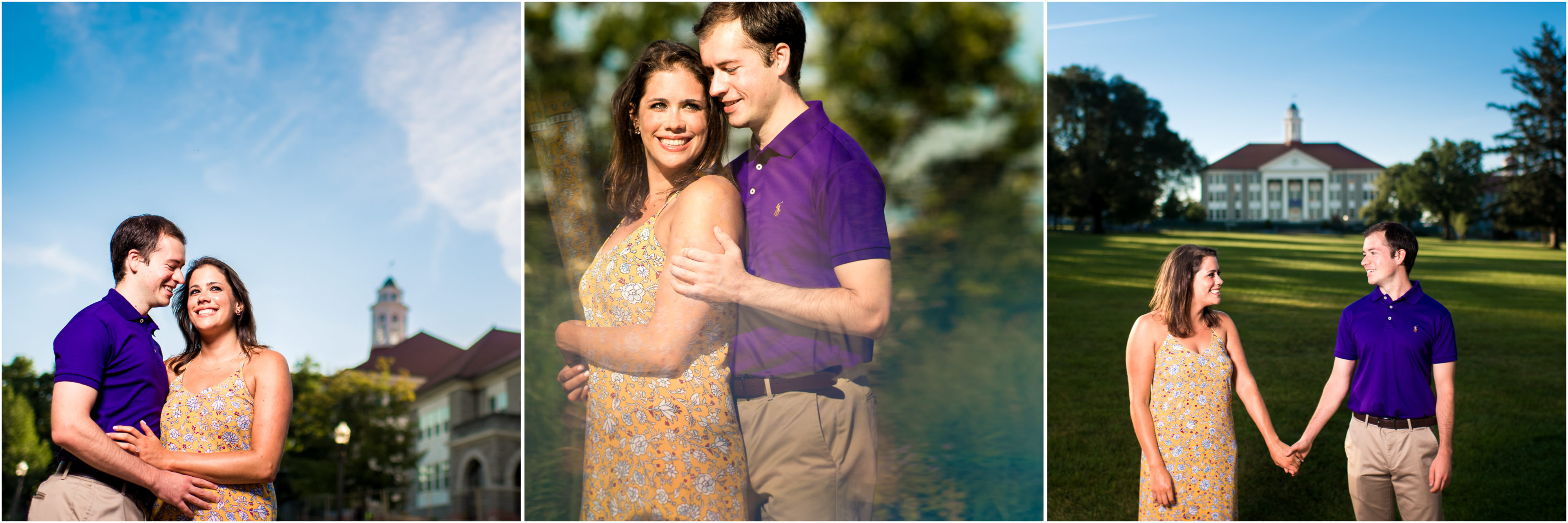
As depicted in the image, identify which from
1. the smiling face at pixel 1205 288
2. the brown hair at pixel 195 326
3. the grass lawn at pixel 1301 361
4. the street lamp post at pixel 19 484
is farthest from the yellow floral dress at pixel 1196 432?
the street lamp post at pixel 19 484

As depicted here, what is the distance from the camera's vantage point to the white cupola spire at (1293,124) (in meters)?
3.92

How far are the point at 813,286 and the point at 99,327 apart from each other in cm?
223

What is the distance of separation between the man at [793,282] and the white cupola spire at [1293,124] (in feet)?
7.59

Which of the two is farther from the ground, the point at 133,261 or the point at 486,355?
the point at 133,261

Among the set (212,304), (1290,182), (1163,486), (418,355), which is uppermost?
(1290,182)

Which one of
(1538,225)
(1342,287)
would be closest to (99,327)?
(1342,287)

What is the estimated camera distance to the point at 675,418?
265cm

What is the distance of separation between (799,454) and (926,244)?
1002 mm

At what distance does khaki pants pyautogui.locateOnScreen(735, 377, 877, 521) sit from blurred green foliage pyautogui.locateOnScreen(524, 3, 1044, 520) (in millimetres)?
430

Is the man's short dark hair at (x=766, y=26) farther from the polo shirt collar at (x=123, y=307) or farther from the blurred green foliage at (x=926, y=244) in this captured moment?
the polo shirt collar at (x=123, y=307)

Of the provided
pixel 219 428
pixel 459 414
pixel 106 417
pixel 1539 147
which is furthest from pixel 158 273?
pixel 1539 147

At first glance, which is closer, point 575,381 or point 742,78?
point 742,78

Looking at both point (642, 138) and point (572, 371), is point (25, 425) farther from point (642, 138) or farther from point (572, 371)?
point (642, 138)

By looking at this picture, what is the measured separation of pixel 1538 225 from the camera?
13.5 feet
